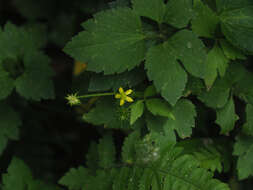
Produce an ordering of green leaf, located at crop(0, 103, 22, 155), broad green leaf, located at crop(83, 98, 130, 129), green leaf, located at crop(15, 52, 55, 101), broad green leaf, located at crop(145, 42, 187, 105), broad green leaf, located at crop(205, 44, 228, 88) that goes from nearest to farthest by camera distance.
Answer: broad green leaf, located at crop(145, 42, 187, 105) → broad green leaf, located at crop(205, 44, 228, 88) → broad green leaf, located at crop(83, 98, 130, 129) → green leaf, located at crop(15, 52, 55, 101) → green leaf, located at crop(0, 103, 22, 155)

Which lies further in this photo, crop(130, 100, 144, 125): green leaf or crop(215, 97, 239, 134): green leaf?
crop(215, 97, 239, 134): green leaf

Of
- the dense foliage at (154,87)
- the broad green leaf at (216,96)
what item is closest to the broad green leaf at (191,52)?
the dense foliage at (154,87)

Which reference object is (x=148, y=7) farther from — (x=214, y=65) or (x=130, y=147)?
(x=130, y=147)

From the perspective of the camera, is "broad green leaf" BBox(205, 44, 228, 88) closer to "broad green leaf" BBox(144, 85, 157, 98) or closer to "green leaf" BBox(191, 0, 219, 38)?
"green leaf" BBox(191, 0, 219, 38)

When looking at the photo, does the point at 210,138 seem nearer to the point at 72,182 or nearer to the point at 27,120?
the point at 72,182

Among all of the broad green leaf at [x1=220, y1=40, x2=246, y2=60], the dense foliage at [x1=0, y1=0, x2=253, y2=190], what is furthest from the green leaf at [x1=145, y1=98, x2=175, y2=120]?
the broad green leaf at [x1=220, y1=40, x2=246, y2=60]

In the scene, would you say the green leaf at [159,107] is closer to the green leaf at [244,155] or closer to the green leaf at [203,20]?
the green leaf at [203,20]
